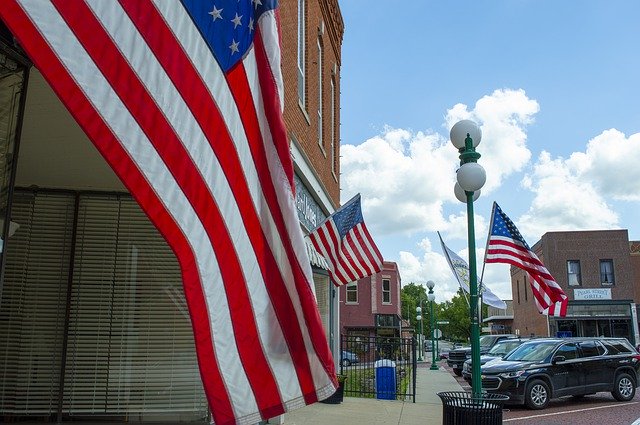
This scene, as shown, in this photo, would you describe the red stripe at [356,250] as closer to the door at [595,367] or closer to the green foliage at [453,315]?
the door at [595,367]

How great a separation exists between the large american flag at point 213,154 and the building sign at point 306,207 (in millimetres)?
7695

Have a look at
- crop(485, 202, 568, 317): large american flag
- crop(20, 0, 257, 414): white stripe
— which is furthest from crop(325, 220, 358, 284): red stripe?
crop(20, 0, 257, 414): white stripe

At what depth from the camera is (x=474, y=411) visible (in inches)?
263

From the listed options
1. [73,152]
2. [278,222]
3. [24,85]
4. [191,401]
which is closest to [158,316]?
[191,401]

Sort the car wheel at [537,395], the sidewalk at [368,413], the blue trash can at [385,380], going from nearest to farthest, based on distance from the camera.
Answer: the sidewalk at [368,413]
the blue trash can at [385,380]
the car wheel at [537,395]

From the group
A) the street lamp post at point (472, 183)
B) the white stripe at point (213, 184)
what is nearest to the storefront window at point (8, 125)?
the white stripe at point (213, 184)

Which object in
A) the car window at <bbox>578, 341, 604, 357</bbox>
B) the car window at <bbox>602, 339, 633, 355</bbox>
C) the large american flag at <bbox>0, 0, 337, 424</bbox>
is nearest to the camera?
the large american flag at <bbox>0, 0, 337, 424</bbox>

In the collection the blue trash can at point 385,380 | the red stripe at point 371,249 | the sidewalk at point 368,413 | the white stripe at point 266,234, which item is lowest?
the sidewalk at point 368,413

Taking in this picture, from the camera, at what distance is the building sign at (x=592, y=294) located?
4100 cm

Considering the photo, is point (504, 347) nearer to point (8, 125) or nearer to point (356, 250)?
point (356, 250)

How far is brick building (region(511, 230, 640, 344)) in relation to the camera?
40.9 meters

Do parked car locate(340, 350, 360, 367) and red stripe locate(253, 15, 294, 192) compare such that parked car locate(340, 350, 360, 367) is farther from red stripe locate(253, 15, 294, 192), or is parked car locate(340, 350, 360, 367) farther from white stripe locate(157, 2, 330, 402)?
red stripe locate(253, 15, 294, 192)

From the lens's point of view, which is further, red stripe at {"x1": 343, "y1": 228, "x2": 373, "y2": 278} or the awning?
red stripe at {"x1": 343, "y1": 228, "x2": 373, "y2": 278}

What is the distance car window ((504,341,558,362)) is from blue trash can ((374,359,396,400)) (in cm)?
379
